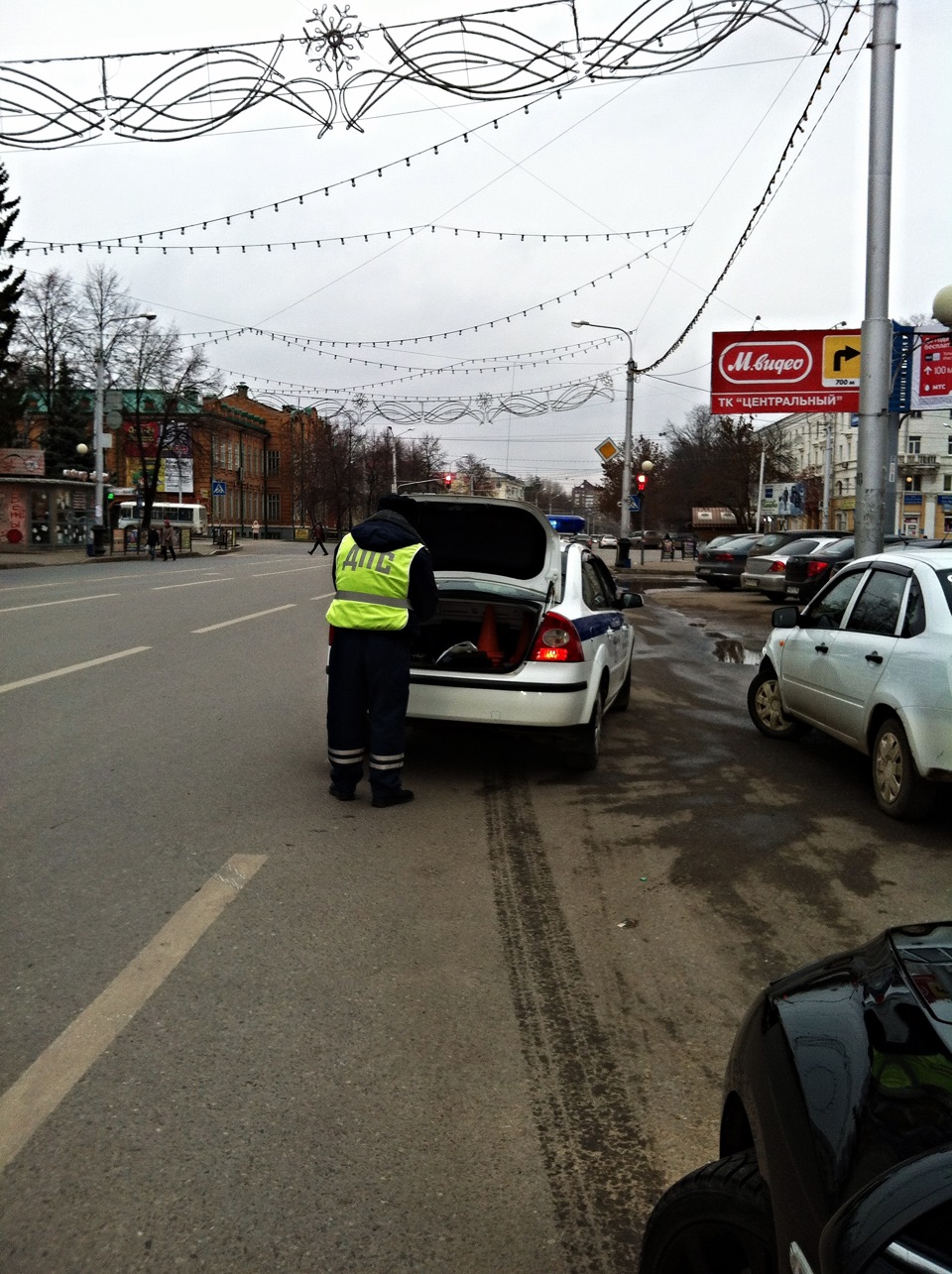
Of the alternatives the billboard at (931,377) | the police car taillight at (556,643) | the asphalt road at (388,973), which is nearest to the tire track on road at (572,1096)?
the asphalt road at (388,973)

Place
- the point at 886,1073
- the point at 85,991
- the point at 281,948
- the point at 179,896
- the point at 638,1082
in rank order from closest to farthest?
1. the point at 886,1073
2. the point at 638,1082
3. the point at 85,991
4. the point at 281,948
5. the point at 179,896

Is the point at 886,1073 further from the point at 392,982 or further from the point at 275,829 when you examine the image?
the point at 275,829

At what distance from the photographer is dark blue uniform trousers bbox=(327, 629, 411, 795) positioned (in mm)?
6176

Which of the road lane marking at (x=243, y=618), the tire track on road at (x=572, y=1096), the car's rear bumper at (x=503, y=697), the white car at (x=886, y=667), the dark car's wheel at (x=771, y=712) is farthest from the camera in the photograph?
the road lane marking at (x=243, y=618)

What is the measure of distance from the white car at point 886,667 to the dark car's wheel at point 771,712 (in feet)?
0.88

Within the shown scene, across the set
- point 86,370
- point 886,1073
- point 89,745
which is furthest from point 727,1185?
point 86,370

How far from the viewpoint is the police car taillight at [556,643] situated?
6781 millimetres

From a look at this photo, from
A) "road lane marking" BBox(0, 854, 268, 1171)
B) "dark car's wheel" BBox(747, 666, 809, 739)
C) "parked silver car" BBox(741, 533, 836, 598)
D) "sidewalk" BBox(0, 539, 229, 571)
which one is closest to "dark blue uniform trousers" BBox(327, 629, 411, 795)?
"road lane marking" BBox(0, 854, 268, 1171)

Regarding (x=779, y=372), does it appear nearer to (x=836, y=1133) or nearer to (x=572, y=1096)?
(x=572, y=1096)

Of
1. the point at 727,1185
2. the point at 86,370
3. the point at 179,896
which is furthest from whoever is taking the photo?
the point at 86,370

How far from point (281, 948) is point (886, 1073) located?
2853 mm

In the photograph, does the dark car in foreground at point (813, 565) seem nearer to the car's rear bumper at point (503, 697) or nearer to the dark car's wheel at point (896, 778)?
the dark car's wheel at point (896, 778)

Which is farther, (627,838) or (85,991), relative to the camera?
(627,838)

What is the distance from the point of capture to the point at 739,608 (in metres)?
24.0
